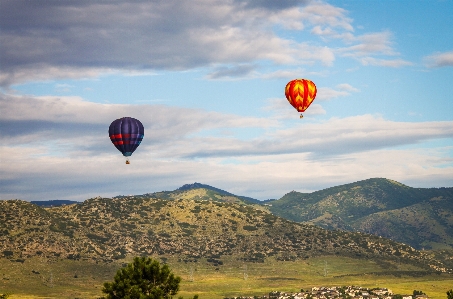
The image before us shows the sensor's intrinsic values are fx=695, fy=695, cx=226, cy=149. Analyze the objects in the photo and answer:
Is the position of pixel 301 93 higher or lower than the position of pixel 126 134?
higher

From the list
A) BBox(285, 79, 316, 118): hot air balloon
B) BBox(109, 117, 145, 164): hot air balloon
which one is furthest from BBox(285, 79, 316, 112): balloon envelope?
BBox(109, 117, 145, 164): hot air balloon

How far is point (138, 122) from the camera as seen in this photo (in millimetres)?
164625

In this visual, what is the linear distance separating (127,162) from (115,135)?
10.4m

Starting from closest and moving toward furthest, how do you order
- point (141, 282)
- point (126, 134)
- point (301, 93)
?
1. point (141, 282)
2. point (301, 93)
3. point (126, 134)

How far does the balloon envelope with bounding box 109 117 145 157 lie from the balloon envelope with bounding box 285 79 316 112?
36582mm

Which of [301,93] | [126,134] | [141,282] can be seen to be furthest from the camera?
[126,134]

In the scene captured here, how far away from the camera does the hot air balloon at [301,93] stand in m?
154

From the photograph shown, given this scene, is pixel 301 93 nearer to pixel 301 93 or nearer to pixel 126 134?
pixel 301 93

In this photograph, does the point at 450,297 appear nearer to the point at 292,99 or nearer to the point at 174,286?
the point at 174,286

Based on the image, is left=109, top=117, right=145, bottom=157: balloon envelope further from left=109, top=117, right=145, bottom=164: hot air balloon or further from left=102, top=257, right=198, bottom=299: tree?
left=102, top=257, right=198, bottom=299: tree

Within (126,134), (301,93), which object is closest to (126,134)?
(126,134)

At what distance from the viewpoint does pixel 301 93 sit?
153500 mm

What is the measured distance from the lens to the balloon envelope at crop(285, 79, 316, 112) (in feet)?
504

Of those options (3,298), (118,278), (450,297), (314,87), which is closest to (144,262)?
(118,278)
